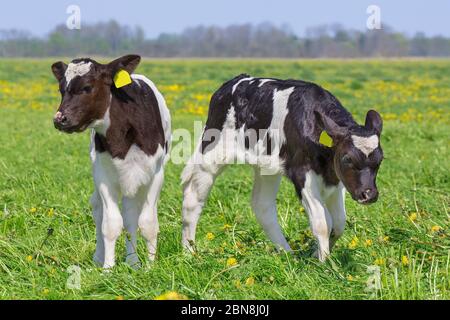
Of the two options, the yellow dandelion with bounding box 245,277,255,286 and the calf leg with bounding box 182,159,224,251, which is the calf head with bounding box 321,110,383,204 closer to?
the yellow dandelion with bounding box 245,277,255,286

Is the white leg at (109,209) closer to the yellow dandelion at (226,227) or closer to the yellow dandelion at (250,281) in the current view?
the yellow dandelion at (226,227)

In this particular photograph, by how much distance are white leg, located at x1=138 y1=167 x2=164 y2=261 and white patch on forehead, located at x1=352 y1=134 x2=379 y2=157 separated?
173cm

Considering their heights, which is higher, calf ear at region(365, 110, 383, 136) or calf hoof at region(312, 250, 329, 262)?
calf ear at region(365, 110, 383, 136)

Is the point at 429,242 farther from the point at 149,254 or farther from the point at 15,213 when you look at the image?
the point at 15,213

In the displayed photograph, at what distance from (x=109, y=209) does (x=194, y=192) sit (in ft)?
3.49

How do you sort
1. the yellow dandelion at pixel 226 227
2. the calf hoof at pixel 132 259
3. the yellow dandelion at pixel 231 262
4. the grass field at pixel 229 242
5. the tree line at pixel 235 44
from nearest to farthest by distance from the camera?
the grass field at pixel 229 242
the yellow dandelion at pixel 231 262
the calf hoof at pixel 132 259
the yellow dandelion at pixel 226 227
the tree line at pixel 235 44

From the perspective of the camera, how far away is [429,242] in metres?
6.20

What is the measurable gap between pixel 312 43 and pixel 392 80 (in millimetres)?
92464

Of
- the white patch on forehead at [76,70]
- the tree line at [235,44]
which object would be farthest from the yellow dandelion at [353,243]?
the tree line at [235,44]

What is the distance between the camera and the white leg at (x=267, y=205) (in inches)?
278

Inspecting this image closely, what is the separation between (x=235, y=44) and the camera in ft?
452

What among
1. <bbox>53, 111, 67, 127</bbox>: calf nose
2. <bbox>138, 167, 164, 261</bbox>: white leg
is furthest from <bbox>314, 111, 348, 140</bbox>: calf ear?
<bbox>53, 111, 67, 127</bbox>: calf nose

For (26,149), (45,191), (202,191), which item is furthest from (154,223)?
(26,149)

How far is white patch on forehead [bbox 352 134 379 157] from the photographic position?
230 inches
